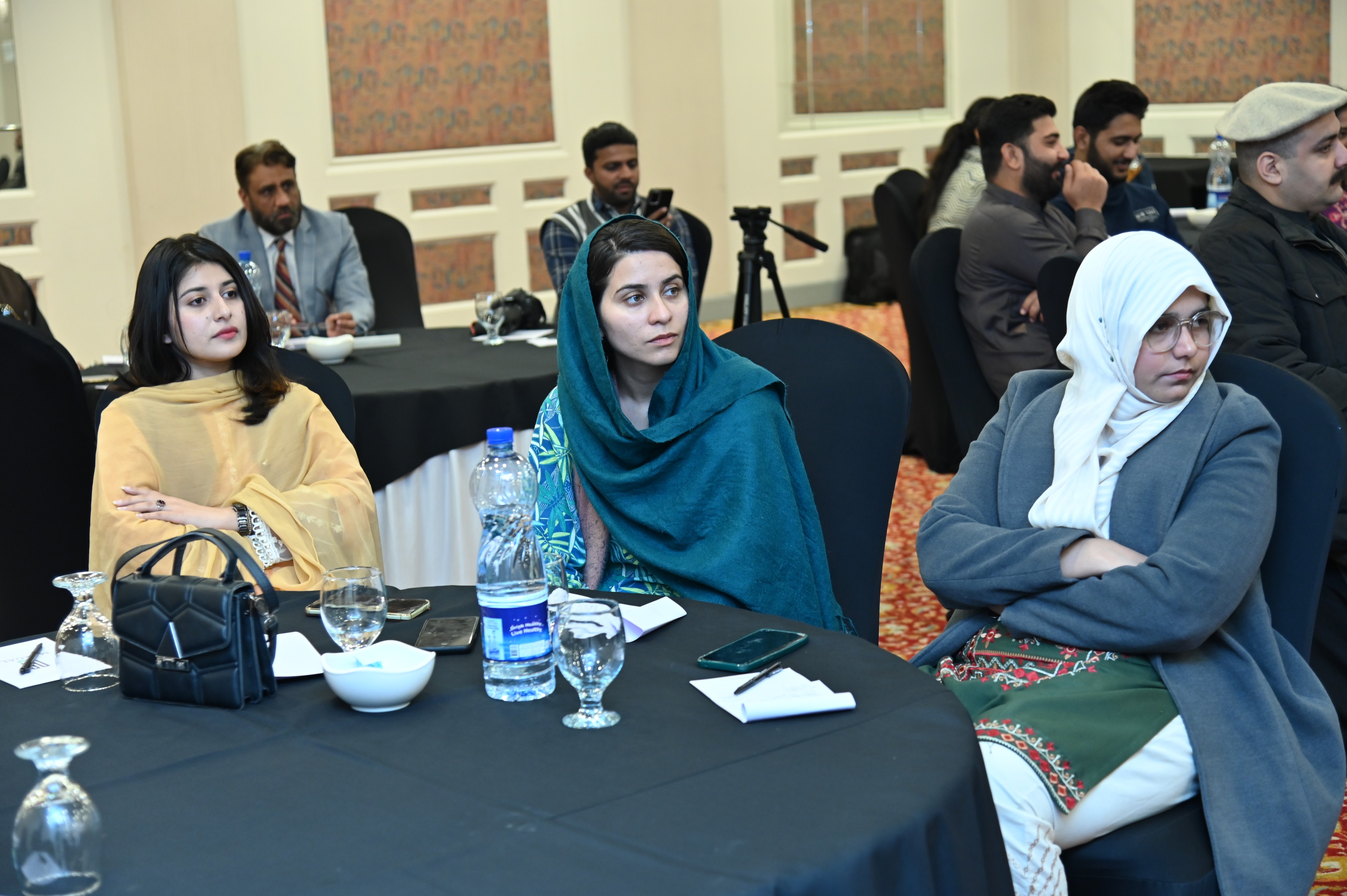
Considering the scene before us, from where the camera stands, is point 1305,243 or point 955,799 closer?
point 955,799

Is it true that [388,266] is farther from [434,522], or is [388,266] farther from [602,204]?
[434,522]

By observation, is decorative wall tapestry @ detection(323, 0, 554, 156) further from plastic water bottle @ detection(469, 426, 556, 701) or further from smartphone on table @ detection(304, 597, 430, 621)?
plastic water bottle @ detection(469, 426, 556, 701)

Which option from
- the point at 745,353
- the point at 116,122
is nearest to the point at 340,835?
the point at 745,353

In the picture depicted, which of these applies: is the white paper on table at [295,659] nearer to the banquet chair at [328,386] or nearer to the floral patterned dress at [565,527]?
the floral patterned dress at [565,527]

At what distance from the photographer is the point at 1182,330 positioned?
6.81 ft

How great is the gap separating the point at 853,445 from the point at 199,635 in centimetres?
129

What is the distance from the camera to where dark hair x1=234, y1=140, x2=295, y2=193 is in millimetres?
4848

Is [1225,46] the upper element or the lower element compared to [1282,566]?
upper

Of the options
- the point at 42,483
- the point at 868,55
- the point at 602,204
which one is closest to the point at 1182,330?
the point at 42,483

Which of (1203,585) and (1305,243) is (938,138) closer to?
(1305,243)

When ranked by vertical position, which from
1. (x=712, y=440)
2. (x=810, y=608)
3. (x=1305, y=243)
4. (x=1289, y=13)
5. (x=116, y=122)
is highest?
(x=1289, y=13)

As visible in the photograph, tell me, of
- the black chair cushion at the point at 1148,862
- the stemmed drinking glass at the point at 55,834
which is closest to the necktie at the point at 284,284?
the black chair cushion at the point at 1148,862

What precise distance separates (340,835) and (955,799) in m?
0.58

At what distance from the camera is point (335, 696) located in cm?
167
